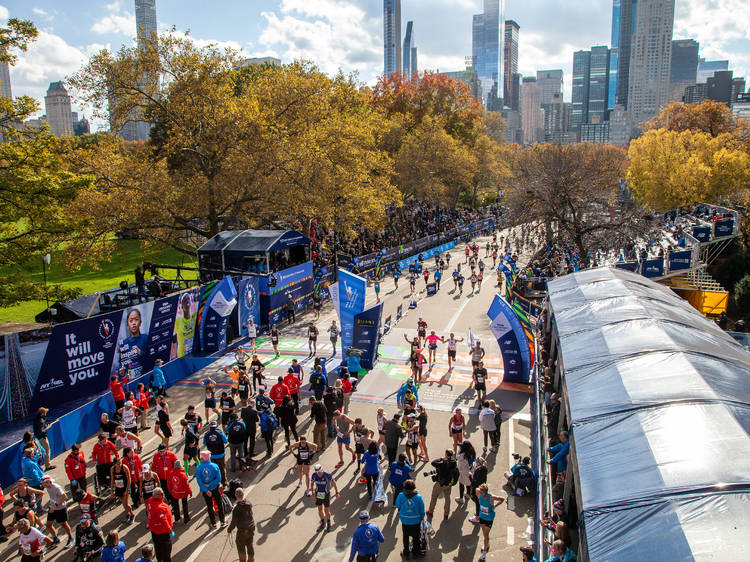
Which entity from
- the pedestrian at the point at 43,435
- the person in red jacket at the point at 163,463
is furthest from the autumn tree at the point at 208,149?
the person in red jacket at the point at 163,463

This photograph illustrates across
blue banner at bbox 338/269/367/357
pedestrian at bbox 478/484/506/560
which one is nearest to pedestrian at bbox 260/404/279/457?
pedestrian at bbox 478/484/506/560

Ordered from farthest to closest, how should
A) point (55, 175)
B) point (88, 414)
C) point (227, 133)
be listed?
1. point (227, 133)
2. point (55, 175)
3. point (88, 414)

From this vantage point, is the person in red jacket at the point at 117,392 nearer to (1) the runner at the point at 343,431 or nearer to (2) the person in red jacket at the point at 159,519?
(1) the runner at the point at 343,431

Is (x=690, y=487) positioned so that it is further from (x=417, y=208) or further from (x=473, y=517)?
(x=417, y=208)

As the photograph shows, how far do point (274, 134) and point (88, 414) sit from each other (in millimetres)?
17762

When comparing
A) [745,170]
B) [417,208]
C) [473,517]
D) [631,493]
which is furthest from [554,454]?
[417,208]

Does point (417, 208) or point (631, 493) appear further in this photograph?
point (417, 208)

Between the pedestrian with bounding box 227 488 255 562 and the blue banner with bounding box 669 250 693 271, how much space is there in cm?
2703

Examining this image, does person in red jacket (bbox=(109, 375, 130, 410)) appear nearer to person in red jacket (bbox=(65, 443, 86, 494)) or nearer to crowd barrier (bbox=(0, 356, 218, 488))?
crowd barrier (bbox=(0, 356, 218, 488))

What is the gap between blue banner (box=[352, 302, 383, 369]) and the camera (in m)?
18.2

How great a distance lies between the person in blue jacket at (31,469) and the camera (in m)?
10.3

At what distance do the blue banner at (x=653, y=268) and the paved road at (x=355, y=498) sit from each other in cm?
1287

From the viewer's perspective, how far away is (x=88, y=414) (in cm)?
1384

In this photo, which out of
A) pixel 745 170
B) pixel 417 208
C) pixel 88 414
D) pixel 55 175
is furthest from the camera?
pixel 417 208
